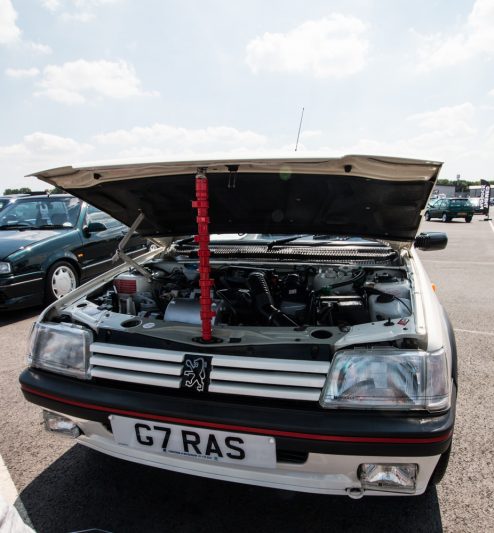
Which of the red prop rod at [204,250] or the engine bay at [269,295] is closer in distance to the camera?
the red prop rod at [204,250]

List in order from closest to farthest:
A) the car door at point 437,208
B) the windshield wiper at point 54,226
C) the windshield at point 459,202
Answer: the windshield wiper at point 54,226
the windshield at point 459,202
the car door at point 437,208

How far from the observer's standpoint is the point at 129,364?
5.74 ft

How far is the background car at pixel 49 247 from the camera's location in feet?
15.7

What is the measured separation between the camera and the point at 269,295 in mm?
2473

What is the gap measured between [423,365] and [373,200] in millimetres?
1141

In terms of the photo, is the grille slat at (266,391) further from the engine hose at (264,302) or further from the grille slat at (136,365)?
the engine hose at (264,302)

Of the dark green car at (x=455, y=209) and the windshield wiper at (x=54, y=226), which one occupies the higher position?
the windshield wiper at (x=54, y=226)

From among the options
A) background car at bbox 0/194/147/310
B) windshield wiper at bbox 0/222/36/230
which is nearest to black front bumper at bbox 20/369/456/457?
background car at bbox 0/194/147/310

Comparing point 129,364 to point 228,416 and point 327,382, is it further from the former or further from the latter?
point 327,382

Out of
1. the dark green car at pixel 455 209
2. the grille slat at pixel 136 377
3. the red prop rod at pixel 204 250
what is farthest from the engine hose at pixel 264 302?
the dark green car at pixel 455 209

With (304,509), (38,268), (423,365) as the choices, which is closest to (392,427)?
(423,365)

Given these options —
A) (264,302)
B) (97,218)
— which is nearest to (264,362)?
(264,302)

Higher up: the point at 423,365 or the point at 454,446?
the point at 423,365

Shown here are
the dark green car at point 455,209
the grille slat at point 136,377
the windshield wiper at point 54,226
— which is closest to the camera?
the grille slat at point 136,377
